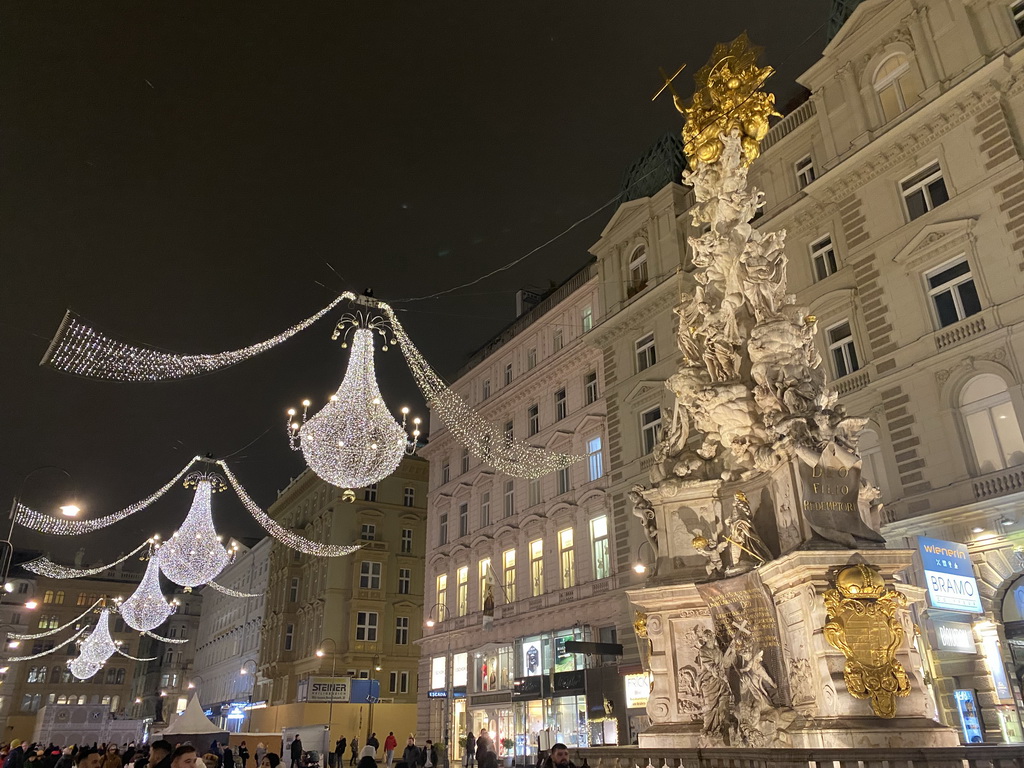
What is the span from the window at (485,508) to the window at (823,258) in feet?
63.2

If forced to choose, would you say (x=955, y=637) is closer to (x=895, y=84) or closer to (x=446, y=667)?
(x=895, y=84)

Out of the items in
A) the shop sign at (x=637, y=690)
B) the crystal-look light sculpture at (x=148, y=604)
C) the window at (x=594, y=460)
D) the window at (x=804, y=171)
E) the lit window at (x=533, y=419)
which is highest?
the window at (x=804, y=171)


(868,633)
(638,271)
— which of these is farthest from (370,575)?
(868,633)

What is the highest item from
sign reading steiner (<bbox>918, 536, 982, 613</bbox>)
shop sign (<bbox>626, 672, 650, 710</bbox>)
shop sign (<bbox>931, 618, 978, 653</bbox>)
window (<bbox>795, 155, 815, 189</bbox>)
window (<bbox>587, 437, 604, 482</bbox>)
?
window (<bbox>795, 155, 815, 189</bbox>)

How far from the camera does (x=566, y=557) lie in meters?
30.6

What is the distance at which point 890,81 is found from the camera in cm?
2212

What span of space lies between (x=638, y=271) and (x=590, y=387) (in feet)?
17.3

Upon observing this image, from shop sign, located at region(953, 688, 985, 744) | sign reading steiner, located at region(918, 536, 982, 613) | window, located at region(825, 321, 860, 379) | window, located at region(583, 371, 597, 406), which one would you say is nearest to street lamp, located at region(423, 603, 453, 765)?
window, located at region(583, 371, 597, 406)

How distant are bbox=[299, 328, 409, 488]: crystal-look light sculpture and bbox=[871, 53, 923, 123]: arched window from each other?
Result: 1655cm

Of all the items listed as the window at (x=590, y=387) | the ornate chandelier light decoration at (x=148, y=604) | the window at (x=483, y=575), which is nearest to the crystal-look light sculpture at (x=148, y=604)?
the ornate chandelier light decoration at (x=148, y=604)

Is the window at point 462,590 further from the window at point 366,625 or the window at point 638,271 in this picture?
the window at point 638,271

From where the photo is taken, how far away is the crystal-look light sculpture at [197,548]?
78.6ft

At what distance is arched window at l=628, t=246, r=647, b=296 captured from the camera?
100 feet

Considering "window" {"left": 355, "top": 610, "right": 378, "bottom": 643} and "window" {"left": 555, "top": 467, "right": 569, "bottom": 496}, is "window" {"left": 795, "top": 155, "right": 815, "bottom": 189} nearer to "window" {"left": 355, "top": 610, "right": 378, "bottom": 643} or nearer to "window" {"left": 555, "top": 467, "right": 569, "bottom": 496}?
"window" {"left": 555, "top": 467, "right": 569, "bottom": 496}
